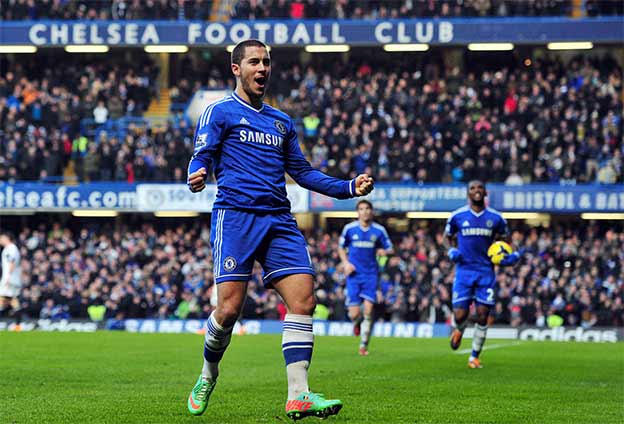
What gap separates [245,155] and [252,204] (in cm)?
39

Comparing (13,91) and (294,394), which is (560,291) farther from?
(294,394)

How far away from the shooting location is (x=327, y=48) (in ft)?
135

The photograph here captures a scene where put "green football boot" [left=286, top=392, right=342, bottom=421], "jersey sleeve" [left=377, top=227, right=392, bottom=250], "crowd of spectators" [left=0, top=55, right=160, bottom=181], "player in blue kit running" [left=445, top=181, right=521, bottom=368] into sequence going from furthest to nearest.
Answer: "crowd of spectators" [left=0, top=55, right=160, bottom=181]
"jersey sleeve" [left=377, top=227, right=392, bottom=250]
"player in blue kit running" [left=445, top=181, right=521, bottom=368]
"green football boot" [left=286, top=392, right=342, bottom=421]

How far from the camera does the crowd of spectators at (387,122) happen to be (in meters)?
36.4

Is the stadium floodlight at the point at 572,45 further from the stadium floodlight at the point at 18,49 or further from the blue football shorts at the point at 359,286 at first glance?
the blue football shorts at the point at 359,286

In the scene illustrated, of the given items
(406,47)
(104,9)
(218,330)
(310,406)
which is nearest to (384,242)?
(218,330)

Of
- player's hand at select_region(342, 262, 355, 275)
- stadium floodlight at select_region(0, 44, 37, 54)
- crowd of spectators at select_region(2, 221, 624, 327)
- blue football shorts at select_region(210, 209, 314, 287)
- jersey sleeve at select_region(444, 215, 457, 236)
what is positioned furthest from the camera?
stadium floodlight at select_region(0, 44, 37, 54)

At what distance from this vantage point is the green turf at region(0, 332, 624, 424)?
945 cm

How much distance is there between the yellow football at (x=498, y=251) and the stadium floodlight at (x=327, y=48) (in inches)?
969

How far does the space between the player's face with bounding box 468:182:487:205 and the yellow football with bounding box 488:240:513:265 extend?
67 cm

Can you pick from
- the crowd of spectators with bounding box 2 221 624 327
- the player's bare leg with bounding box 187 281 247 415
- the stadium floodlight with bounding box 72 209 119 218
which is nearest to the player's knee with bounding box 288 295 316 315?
the player's bare leg with bounding box 187 281 247 415

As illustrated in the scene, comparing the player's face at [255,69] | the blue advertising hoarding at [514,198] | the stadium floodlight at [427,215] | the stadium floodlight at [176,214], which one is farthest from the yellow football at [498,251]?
the stadium floodlight at [176,214]

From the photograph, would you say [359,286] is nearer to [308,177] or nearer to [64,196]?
[308,177]

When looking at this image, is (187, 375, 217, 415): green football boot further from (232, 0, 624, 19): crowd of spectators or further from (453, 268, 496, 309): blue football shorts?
(232, 0, 624, 19): crowd of spectators
